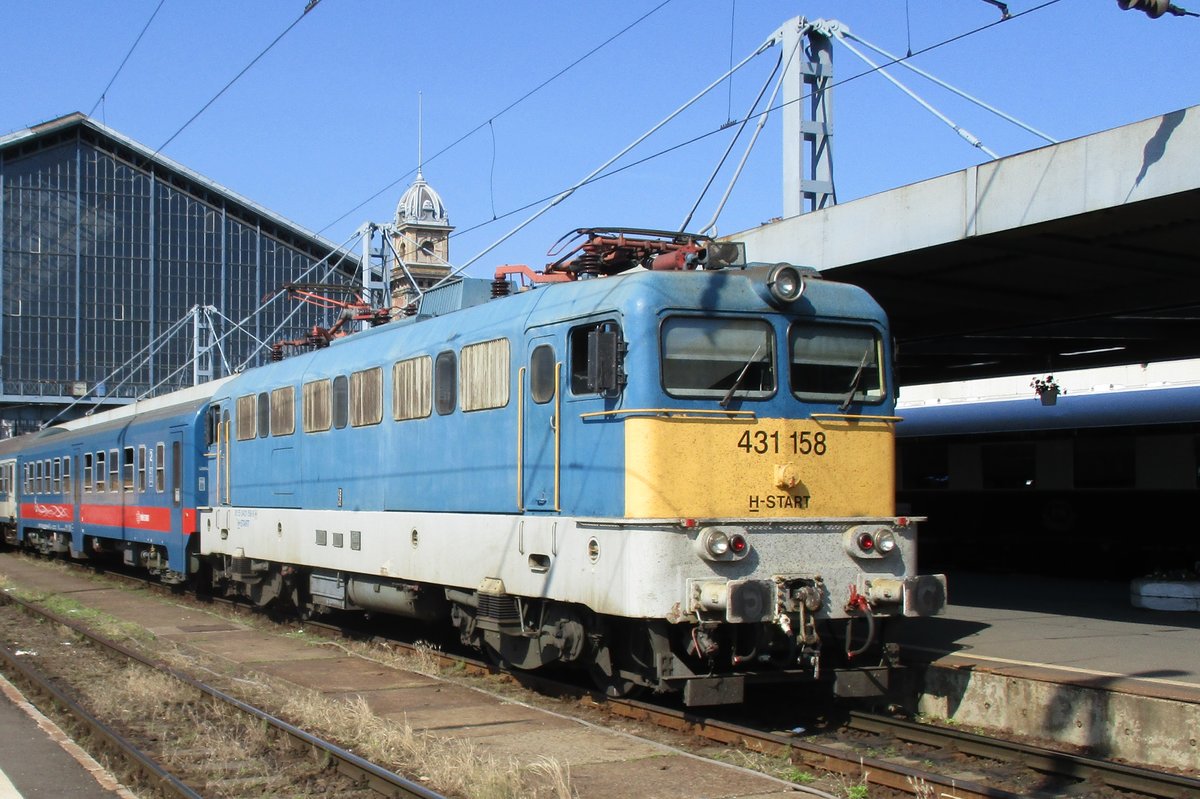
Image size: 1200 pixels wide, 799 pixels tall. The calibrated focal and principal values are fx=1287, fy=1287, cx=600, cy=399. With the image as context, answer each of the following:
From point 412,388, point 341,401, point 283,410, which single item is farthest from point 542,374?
point 283,410

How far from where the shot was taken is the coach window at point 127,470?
2480 centimetres

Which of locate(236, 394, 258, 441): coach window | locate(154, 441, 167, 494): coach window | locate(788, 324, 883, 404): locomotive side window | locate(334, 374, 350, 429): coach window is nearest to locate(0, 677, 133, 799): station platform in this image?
locate(334, 374, 350, 429): coach window

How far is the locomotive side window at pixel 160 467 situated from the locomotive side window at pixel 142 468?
0.93 m

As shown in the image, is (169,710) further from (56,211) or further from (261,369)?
(56,211)

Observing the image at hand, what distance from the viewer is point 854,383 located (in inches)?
413

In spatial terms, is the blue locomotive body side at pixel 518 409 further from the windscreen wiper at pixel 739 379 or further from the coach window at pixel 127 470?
the coach window at pixel 127 470

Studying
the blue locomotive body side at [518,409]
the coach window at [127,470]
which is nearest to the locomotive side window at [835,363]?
the blue locomotive body side at [518,409]

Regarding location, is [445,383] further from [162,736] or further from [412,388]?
[162,736]

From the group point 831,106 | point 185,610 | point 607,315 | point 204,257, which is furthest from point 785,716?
point 204,257

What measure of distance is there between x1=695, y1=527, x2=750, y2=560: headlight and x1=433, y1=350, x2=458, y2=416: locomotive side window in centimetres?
376

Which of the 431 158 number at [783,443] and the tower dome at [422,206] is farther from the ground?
the tower dome at [422,206]

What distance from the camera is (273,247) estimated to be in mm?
89000

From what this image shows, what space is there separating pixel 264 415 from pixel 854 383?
9.79 meters

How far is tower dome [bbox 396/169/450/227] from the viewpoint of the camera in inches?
3785
